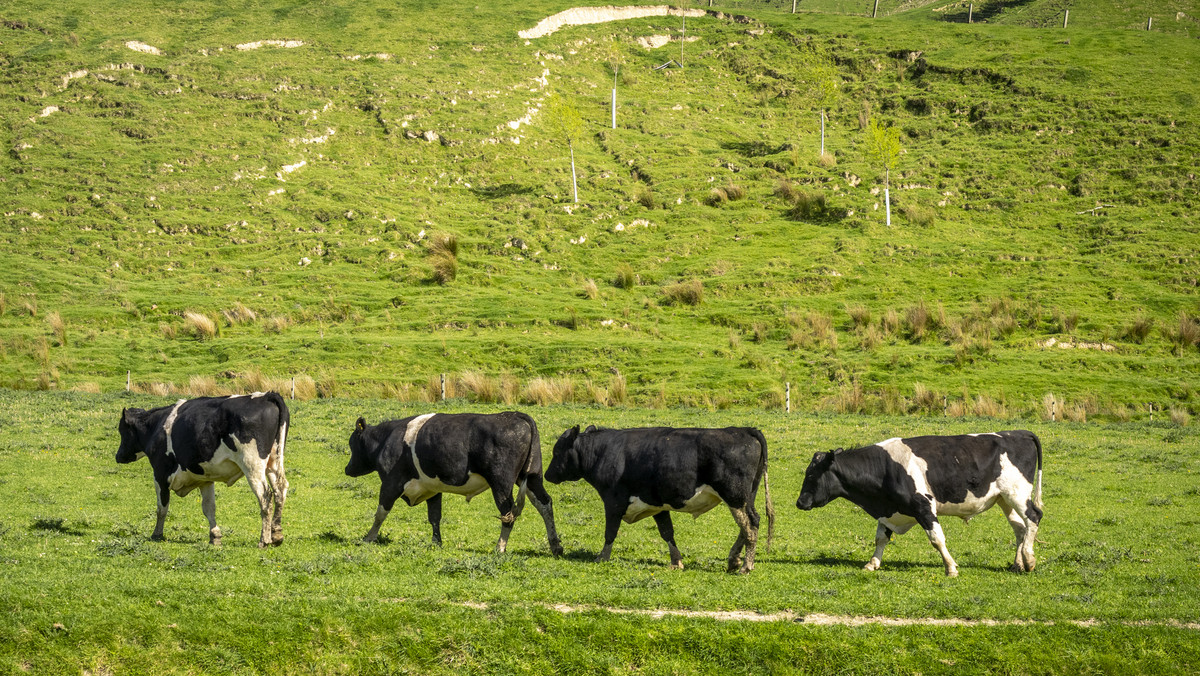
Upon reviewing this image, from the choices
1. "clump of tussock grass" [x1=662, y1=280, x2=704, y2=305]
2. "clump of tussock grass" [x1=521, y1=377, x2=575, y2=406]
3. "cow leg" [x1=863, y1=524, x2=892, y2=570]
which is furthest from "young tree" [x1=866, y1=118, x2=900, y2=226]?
"cow leg" [x1=863, y1=524, x2=892, y2=570]

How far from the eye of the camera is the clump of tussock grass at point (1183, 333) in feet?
141

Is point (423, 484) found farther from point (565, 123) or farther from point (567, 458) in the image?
point (565, 123)

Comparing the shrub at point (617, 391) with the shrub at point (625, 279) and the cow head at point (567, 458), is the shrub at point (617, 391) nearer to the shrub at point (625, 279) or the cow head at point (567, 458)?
the shrub at point (625, 279)

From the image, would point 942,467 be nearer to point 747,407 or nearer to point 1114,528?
point 1114,528

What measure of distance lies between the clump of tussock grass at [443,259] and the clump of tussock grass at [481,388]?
19.0 meters

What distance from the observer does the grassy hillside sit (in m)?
42.2


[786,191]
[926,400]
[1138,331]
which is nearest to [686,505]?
[926,400]

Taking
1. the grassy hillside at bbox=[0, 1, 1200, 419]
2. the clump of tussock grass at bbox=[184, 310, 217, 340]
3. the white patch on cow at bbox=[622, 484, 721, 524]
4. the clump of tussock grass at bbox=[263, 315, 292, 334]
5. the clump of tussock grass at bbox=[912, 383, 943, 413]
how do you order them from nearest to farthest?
the white patch on cow at bbox=[622, 484, 721, 524] → the clump of tussock grass at bbox=[912, 383, 943, 413] → the grassy hillside at bbox=[0, 1, 1200, 419] → the clump of tussock grass at bbox=[184, 310, 217, 340] → the clump of tussock grass at bbox=[263, 315, 292, 334]

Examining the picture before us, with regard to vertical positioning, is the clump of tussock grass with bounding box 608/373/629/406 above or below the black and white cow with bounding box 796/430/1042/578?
below

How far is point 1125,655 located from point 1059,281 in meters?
45.2

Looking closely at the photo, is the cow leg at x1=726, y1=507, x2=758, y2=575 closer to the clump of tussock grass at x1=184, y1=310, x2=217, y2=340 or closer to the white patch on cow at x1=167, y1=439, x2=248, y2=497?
the white patch on cow at x1=167, y1=439, x2=248, y2=497

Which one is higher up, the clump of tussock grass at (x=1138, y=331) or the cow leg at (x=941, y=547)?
the cow leg at (x=941, y=547)

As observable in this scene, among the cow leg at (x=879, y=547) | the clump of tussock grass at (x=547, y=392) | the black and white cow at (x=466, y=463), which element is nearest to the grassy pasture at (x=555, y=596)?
the cow leg at (x=879, y=547)

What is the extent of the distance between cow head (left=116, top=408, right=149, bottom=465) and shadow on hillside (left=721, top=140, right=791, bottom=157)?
6523 cm
